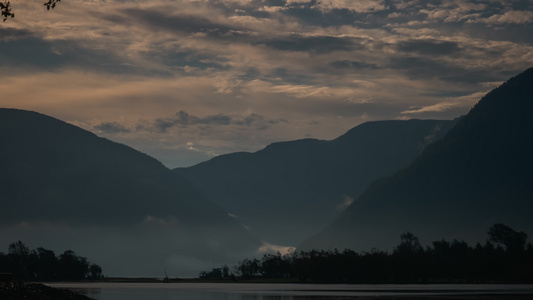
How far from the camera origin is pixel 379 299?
128500mm

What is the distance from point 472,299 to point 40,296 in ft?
250

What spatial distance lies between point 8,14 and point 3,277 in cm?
4353

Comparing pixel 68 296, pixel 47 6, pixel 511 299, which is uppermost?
pixel 47 6

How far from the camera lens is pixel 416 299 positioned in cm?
12612

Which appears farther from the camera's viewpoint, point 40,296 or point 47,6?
point 40,296

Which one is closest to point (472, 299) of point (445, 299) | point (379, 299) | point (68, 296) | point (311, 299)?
point (445, 299)

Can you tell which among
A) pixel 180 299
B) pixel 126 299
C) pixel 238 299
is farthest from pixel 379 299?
pixel 126 299

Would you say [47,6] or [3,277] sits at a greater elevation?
[47,6]

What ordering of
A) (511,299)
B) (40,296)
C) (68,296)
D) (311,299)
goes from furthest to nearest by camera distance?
1. (311,299)
2. (511,299)
3. (68,296)
4. (40,296)

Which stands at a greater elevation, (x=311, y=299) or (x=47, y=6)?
(x=47, y=6)

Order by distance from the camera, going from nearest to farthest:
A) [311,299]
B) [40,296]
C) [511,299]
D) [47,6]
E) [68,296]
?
[47,6] → [40,296] → [68,296] → [511,299] → [311,299]

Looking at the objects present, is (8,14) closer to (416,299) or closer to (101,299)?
(101,299)

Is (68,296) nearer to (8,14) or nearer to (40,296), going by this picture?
(40,296)

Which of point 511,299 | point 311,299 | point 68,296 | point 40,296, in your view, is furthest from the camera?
point 311,299
